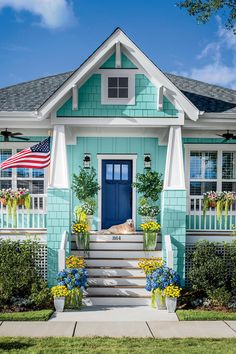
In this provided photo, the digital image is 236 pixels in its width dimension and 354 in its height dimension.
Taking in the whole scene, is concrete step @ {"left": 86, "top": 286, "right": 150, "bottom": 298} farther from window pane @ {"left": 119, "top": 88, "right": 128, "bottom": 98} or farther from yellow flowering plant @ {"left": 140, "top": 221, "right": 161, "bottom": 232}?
window pane @ {"left": 119, "top": 88, "right": 128, "bottom": 98}

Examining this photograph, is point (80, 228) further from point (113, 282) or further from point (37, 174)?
point (37, 174)

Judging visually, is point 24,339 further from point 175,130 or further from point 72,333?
point 175,130

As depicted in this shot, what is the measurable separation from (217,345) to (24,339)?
353cm

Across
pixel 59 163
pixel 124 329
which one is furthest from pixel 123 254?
→ pixel 124 329

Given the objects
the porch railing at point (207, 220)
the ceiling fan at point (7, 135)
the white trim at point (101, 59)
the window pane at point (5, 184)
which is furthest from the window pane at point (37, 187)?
the porch railing at point (207, 220)

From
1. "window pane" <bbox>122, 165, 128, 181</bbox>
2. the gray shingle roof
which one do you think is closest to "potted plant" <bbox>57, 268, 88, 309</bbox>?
"window pane" <bbox>122, 165, 128, 181</bbox>

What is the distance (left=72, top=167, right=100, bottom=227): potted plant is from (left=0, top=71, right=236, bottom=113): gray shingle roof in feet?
8.23

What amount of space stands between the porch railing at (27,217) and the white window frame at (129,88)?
3.20 m

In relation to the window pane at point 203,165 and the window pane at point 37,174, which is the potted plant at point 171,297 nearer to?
the window pane at point 203,165

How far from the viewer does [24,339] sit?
27.5ft

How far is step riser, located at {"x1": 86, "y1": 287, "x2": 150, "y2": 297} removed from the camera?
11.5 metres

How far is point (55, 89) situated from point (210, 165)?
6.10 m

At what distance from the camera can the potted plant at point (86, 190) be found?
13584mm

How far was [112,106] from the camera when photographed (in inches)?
482
